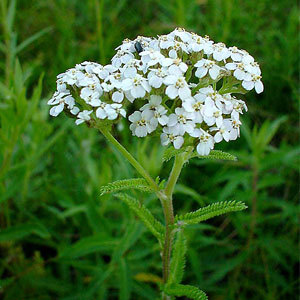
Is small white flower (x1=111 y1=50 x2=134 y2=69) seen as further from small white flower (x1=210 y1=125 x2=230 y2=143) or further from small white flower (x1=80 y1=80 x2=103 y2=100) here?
small white flower (x1=210 y1=125 x2=230 y2=143)

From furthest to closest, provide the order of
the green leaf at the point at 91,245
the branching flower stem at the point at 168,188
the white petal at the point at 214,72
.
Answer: the green leaf at the point at 91,245
the branching flower stem at the point at 168,188
the white petal at the point at 214,72

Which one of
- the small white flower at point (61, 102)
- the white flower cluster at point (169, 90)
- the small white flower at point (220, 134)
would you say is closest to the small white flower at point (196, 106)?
the white flower cluster at point (169, 90)

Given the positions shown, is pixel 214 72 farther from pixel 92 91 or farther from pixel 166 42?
pixel 92 91

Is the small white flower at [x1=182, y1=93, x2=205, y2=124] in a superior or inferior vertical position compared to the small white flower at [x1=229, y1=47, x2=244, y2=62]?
inferior

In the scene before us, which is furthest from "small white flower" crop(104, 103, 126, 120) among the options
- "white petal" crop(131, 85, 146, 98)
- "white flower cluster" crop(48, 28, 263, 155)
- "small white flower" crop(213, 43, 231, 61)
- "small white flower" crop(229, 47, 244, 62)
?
"small white flower" crop(229, 47, 244, 62)

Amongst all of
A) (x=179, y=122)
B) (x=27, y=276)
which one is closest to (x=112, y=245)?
(x=27, y=276)

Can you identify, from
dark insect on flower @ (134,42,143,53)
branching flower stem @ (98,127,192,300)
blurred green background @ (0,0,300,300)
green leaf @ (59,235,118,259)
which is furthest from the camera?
blurred green background @ (0,0,300,300)

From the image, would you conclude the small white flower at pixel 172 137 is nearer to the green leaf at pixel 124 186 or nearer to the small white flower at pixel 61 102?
the green leaf at pixel 124 186
